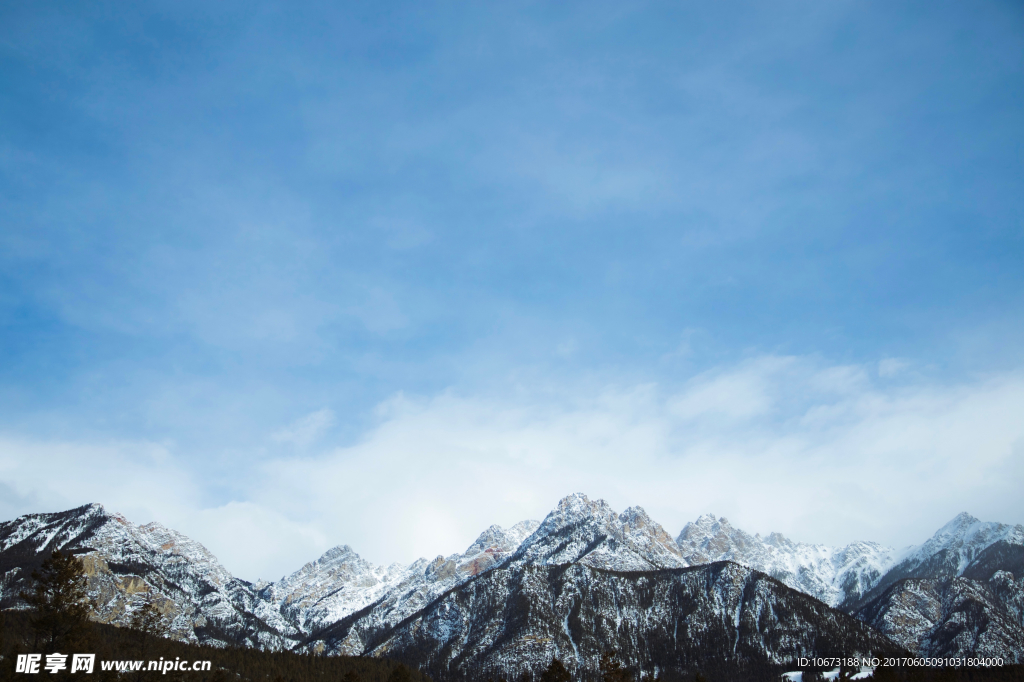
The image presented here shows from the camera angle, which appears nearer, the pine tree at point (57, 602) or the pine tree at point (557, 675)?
the pine tree at point (57, 602)

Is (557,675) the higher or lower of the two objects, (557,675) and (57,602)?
the lower

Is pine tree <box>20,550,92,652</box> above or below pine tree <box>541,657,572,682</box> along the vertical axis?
above

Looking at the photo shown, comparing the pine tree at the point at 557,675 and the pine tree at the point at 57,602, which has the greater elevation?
the pine tree at the point at 57,602

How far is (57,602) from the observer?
54812mm

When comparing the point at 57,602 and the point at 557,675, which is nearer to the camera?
the point at 57,602

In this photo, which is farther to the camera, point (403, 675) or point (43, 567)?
point (403, 675)

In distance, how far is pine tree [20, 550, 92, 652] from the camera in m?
54.5

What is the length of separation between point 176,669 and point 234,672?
103523mm

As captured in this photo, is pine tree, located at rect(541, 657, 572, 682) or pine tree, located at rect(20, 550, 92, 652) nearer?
pine tree, located at rect(20, 550, 92, 652)

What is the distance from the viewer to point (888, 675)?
138375 mm

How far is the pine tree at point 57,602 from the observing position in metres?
54.5

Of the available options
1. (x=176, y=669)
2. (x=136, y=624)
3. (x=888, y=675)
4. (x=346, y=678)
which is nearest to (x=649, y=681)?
(x=888, y=675)

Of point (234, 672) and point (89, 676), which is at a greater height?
point (89, 676)

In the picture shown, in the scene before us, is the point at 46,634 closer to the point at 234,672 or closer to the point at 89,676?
the point at 89,676
